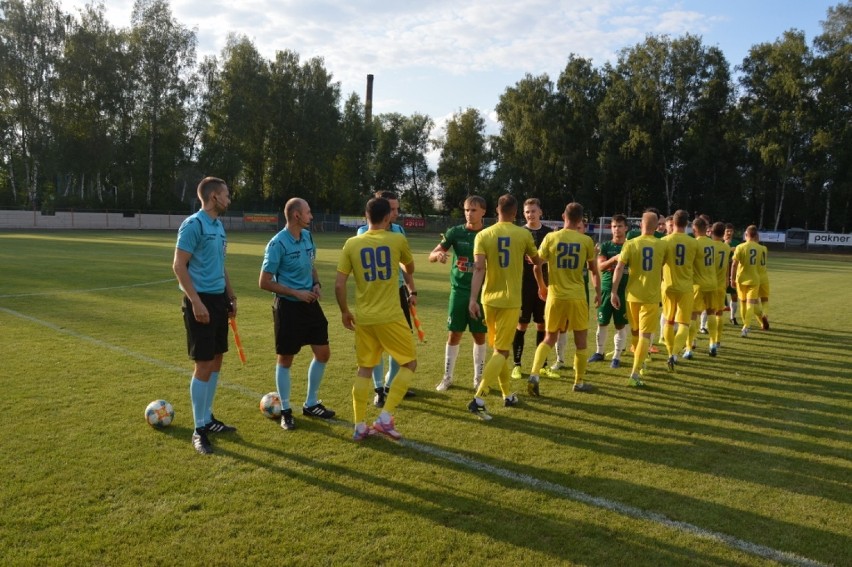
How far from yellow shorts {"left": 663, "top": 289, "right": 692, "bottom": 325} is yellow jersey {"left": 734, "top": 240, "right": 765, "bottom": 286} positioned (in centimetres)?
376

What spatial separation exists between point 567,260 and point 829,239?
153ft

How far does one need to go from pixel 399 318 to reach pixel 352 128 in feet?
205

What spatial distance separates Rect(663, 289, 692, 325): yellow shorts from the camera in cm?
829

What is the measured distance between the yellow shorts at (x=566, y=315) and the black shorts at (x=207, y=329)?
3.69 m

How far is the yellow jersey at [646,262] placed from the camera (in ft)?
24.4

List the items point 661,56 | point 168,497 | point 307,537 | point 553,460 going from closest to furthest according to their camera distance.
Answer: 1. point 307,537
2. point 168,497
3. point 553,460
4. point 661,56

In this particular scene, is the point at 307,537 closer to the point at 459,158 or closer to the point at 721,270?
the point at 721,270

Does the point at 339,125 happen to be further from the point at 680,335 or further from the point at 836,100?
the point at 680,335

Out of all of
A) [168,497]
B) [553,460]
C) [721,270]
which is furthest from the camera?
[721,270]

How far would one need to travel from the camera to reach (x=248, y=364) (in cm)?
786

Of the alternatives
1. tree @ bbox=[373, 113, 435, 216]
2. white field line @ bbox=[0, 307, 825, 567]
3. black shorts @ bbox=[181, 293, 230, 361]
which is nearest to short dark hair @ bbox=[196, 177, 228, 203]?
black shorts @ bbox=[181, 293, 230, 361]

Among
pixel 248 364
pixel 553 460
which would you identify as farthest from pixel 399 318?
pixel 248 364

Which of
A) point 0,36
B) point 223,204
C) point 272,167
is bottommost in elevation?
point 223,204

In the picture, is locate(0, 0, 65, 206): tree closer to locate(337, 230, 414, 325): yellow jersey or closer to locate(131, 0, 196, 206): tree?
locate(131, 0, 196, 206): tree
